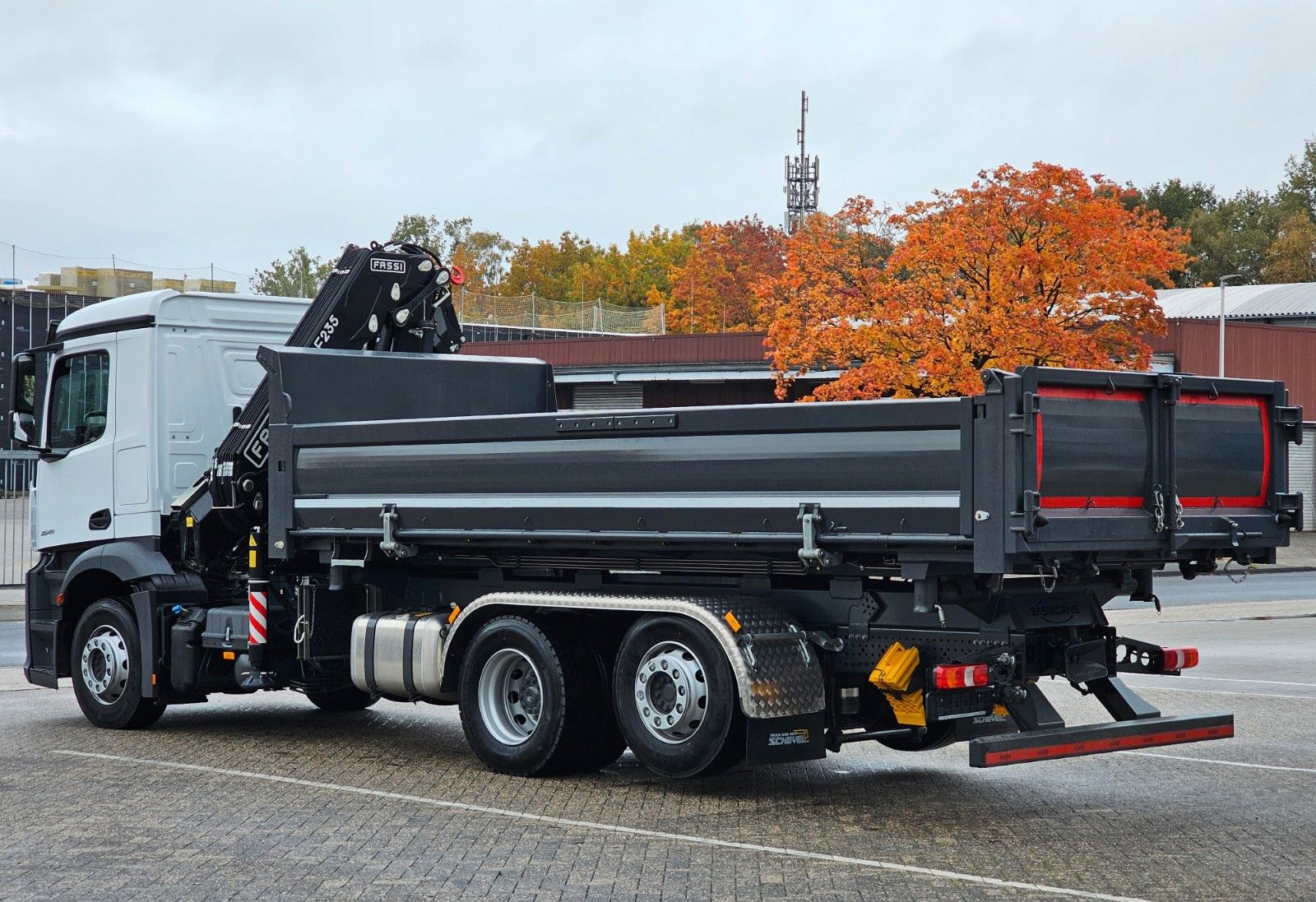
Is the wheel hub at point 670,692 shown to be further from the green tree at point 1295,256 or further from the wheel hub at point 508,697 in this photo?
the green tree at point 1295,256

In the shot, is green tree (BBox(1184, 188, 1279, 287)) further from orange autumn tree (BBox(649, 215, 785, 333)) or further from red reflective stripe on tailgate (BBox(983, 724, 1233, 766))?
red reflective stripe on tailgate (BBox(983, 724, 1233, 766))

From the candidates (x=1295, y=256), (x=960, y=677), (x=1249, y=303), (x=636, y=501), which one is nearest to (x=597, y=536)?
(x=636, y=501)

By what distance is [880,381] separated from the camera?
3172 cm

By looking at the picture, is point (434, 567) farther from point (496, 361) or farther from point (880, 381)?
point (880, 381)

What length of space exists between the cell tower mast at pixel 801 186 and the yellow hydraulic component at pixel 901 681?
295ft

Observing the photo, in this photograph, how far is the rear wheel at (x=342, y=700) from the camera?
12789 mm

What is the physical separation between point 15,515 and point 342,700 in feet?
40.8

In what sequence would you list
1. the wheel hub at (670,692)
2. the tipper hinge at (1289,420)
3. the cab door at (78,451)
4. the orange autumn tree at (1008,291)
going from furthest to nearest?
1. the orange autumn tree at (1008,291)
2. the cab door at (78,451)
3. the tipper hinge at (1289,420)
4. the wheel hub at (670,692)

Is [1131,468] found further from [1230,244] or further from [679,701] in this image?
[1230,244]

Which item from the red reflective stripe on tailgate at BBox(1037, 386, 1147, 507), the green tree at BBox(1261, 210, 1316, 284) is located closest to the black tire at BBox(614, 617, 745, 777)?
the red reflective stripe on tailgate at BBox(1037, 386, 1147, 507)

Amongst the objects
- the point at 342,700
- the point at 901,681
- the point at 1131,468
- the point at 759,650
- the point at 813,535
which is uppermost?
the point at 1131,468

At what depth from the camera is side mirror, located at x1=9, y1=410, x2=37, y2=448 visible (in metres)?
12.7

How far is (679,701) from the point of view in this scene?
8656 millimetres

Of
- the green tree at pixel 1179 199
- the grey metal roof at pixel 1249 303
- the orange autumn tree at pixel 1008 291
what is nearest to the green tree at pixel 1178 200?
the green tree at pixel 1179 199
